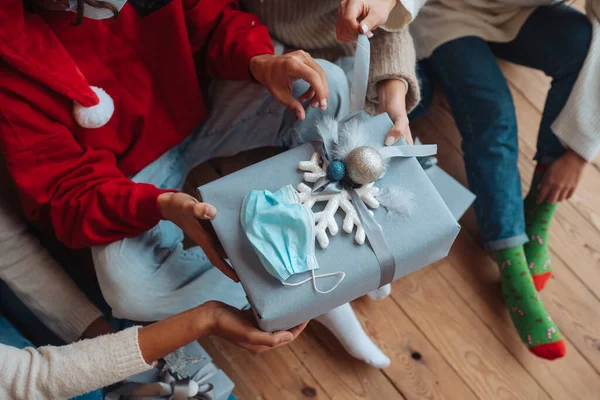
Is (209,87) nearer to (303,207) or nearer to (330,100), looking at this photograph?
(330,100)

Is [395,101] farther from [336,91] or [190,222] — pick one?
[190,222]

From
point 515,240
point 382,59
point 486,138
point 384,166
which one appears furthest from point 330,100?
point 515,240

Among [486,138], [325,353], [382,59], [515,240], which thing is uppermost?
[382,59]

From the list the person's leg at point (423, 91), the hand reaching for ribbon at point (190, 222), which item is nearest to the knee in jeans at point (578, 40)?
the person's leg at point (423, 91)

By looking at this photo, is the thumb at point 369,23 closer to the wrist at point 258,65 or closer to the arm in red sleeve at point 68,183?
the wrist at point 258,65

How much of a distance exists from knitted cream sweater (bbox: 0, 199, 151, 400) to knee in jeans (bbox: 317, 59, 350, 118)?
0.42 metres

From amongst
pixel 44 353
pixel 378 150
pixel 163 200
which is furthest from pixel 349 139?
pixel 44 353

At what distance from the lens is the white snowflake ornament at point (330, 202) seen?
1.89 ft

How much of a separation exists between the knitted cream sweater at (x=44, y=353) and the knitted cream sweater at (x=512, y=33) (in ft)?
2.51

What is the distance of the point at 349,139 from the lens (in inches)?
24.1

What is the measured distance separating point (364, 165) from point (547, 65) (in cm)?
63

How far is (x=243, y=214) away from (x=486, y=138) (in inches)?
23.2

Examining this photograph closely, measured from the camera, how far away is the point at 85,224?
0.71 meters

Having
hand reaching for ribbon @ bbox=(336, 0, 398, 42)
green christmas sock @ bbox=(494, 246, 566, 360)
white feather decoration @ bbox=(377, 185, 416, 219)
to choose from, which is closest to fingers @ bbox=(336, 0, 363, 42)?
hand reaching for ribbon @ bbox=(336, 0, 398, 42)
